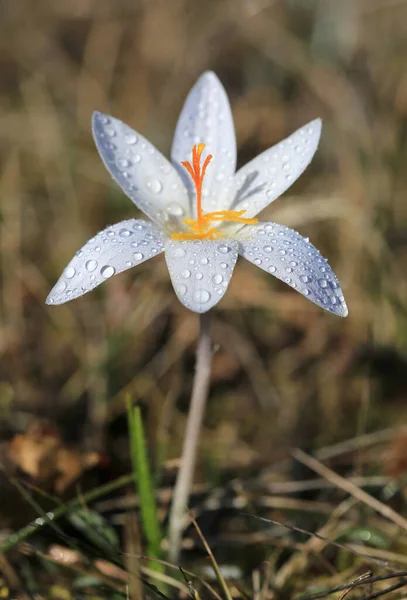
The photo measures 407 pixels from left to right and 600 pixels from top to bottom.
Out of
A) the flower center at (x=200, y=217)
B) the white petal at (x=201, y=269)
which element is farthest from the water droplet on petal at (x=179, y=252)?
the flower center at (x=200, y=217)

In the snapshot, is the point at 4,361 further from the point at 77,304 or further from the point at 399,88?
the point at 399,88

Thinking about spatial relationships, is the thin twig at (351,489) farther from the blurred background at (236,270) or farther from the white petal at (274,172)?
the white petal at (274,172)

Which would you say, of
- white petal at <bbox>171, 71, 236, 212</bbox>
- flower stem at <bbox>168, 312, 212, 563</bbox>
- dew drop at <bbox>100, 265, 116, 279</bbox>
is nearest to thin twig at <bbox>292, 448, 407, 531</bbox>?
flower stem at <bbox>168, 312, 212, 563</bbox>

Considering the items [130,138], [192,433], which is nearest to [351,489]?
[192,433]

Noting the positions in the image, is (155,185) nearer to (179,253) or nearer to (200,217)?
(200,217)

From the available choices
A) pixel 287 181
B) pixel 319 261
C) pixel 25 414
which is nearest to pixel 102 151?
pixel 287 181

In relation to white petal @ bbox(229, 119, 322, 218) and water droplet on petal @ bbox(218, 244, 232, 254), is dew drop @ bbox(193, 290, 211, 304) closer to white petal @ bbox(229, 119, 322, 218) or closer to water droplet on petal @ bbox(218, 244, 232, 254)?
water droplet on petal @ bbox(218, 244, 232, 254)
